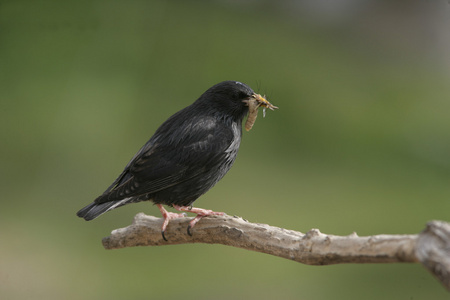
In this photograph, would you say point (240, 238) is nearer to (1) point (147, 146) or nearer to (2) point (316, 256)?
(2) point (316, 256)

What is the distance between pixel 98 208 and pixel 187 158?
0.59m

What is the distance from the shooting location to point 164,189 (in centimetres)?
313

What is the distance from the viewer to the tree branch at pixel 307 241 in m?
1.94

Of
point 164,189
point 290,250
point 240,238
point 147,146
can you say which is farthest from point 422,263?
point 147,146

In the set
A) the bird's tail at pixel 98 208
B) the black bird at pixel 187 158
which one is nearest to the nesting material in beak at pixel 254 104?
the black bird at pixel 187 158

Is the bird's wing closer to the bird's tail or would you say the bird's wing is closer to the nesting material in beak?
the bird's tail

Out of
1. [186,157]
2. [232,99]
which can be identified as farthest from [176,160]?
[232,99]

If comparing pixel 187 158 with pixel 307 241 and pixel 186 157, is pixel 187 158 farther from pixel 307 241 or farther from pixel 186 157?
pixel 307 241

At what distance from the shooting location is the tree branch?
1.94m

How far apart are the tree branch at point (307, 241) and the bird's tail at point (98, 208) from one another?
0.90 ft

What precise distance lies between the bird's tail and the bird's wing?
3cm

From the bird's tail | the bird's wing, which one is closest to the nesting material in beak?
the bird's wing

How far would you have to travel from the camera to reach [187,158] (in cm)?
308

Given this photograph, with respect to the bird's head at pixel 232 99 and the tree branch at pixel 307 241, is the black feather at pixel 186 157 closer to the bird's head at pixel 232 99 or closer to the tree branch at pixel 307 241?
the bird's head at pixel 232 99
